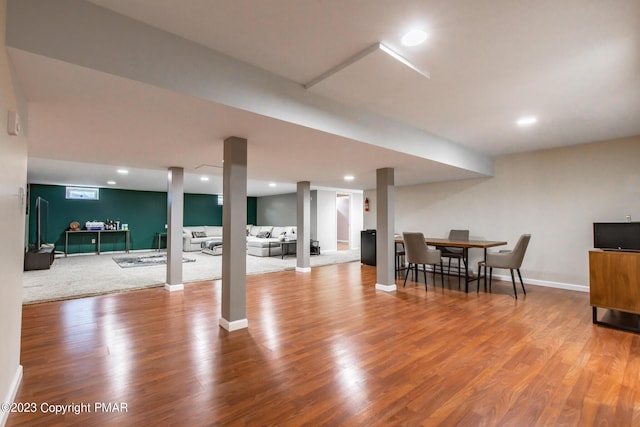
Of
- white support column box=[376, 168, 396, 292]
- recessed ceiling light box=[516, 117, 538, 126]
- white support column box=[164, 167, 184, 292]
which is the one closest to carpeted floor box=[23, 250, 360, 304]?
white support column box=[164, 167, 184, 292]

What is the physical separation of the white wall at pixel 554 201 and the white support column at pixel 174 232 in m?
5.47

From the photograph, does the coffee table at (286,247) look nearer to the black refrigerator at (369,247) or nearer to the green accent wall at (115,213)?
the black refrigerator at (369,247)

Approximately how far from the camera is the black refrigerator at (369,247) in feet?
23.0

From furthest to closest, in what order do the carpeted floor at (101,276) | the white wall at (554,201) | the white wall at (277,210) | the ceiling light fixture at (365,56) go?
1. the white wall at (277,210)
2. the carpeted floor at (101,276)
3. the white wall at (554,201)
4. the ceiling light fixture at (365,56)

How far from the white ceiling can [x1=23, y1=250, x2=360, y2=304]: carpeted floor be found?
2.15 m

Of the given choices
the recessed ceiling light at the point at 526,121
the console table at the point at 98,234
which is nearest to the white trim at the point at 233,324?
the recessed ceiling light at the point at 526,121

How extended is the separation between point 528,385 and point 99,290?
18.7ft

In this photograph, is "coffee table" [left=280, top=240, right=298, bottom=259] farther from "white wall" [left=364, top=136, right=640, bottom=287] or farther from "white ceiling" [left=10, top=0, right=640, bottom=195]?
→ "white ceiling" [left=10, top=0, right=640, bottom=195]

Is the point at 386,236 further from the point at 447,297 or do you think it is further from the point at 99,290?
the point at 99,290

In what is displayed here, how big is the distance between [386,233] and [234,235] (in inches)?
103

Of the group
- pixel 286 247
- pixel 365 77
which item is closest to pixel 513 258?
pixel 365 77

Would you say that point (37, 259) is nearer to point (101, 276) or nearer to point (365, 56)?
point (101, 276)

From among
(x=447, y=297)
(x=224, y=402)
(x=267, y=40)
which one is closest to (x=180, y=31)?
(x=267, y=40)

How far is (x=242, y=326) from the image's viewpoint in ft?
10.0
